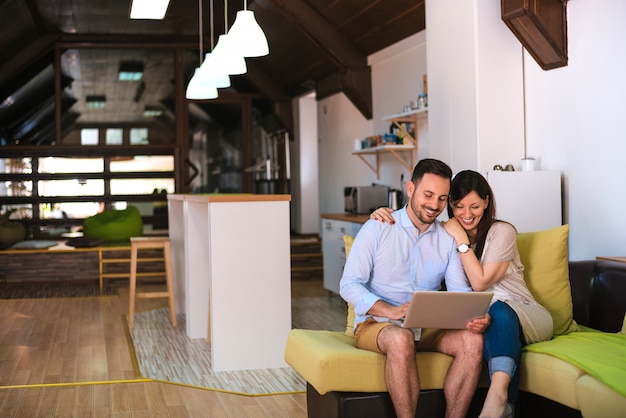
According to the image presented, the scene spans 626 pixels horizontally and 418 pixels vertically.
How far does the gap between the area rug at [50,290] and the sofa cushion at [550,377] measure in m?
5.91

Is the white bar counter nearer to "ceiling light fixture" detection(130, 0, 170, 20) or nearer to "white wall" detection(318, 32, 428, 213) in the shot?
"ceiling light fixture" detection(130, 0, 170, 20)

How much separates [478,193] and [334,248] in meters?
4.01

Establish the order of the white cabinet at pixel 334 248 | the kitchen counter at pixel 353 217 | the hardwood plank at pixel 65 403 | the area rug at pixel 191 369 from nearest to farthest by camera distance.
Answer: the hardwood plank at pixel 65 403 < the area rug at pixel 191 369 < the kitchen counter at pixel 353 217 < the white cabinet at pixel 334 248

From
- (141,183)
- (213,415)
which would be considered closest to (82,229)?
(141,183)

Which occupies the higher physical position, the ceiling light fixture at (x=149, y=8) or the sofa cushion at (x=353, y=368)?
the ceiling light fixture at (x=149, y=8)

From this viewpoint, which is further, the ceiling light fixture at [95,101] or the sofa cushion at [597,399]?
the ceiling light fixture at [95,101]

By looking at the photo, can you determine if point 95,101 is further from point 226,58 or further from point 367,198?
point 226,58

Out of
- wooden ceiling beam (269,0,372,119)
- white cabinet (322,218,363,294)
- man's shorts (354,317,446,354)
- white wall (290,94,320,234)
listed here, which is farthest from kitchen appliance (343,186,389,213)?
man's shorts (354,317,446,354)

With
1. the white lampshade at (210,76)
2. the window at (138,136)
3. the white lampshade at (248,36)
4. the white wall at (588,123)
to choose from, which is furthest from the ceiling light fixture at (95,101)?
the white wall at (588,123)

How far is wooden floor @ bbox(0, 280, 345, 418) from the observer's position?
4.05 meters

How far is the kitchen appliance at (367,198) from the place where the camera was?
751 centimetres

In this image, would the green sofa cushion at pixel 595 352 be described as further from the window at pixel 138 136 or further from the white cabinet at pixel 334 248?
the window at pixel 138 136

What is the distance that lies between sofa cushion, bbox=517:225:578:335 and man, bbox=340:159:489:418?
0.52 metres

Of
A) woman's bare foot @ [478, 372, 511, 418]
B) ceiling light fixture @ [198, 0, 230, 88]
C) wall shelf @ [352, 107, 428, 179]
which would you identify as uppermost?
ceiling light fixture @ [198, 0, 230, 88]
